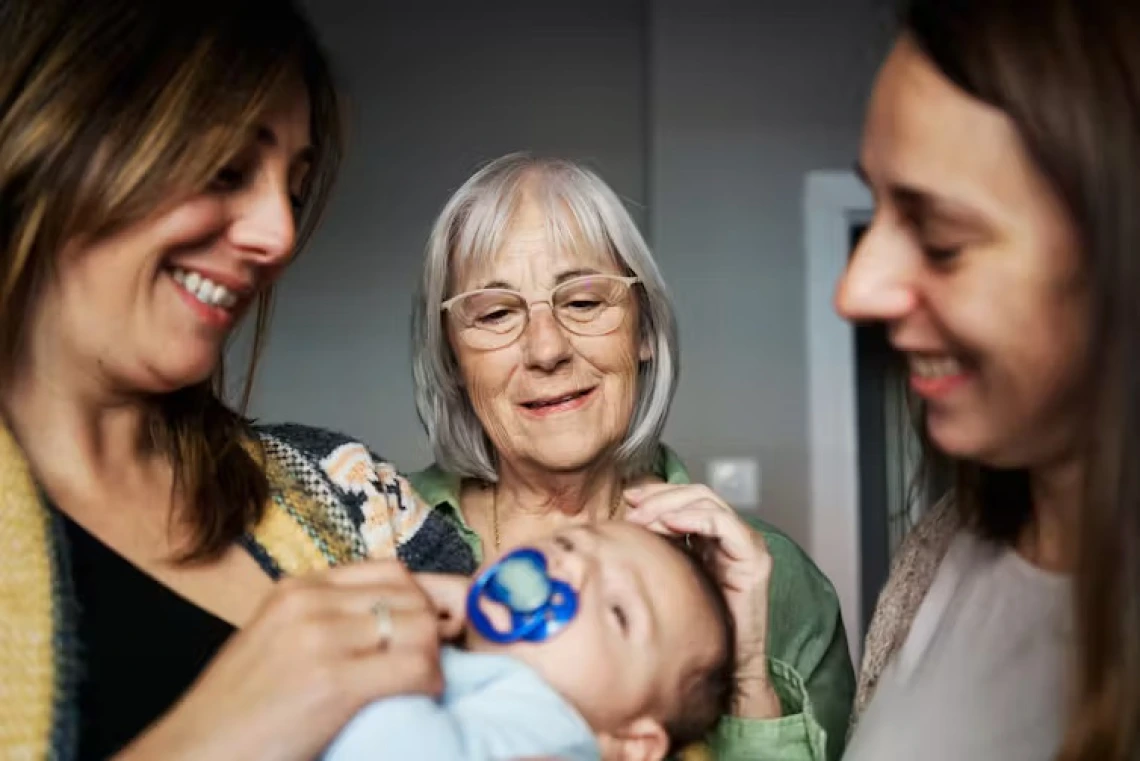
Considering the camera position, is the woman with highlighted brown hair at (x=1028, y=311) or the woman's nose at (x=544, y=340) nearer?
the woman with highlighted brown hair at (x=1028, y=311)

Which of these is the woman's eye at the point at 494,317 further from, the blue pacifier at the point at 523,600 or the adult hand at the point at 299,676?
the adult hand at the point at 299,676

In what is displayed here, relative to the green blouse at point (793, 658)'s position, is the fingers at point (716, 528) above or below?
above

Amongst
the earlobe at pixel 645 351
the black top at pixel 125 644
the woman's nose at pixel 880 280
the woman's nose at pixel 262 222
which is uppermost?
the woman's nose at pixel 262 222

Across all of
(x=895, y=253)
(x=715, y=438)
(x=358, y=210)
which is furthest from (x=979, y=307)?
(x=358, y=210)

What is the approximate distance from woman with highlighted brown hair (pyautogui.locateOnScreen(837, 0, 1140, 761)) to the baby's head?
0.20m

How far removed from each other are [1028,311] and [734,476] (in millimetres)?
2017

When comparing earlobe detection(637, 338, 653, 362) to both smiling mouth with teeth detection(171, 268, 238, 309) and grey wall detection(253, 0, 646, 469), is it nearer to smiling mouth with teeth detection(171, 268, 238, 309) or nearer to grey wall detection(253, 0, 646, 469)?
smiling mouth with teeth detection(171, 268, 238, 309)

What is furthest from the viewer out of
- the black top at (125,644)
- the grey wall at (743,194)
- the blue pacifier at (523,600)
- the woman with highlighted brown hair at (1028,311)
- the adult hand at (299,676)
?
the grey wall at (743,194)

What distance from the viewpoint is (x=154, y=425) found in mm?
1219

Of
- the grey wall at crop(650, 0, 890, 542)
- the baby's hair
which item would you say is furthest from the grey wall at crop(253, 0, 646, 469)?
the baby's hair

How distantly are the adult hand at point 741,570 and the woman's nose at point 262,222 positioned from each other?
1.74 feet

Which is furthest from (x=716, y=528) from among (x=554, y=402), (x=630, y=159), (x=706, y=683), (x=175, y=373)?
(x=630, y=159)

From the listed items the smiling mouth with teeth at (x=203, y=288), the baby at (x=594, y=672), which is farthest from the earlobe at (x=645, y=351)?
the smiling mouth with teeth at (x=203, y=288)

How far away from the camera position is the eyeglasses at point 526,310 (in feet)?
5.46
